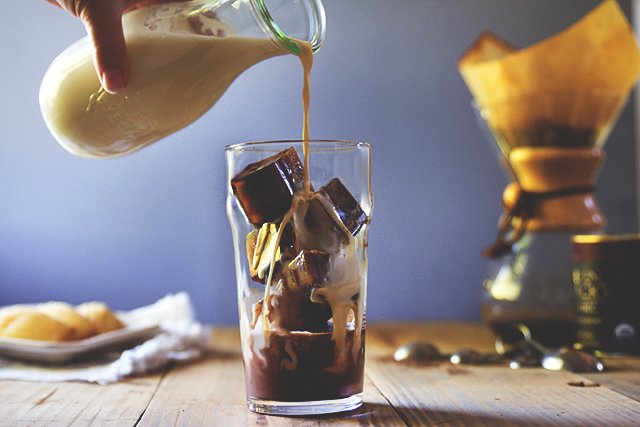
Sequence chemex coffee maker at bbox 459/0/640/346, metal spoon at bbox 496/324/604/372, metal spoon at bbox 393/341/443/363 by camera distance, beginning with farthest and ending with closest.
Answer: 1. chemex coffee maker at bbox 459/0/640/346
2. metal spoon at bbox 393/341/443/363
3. metal spoon at bbox 496/324/604/372

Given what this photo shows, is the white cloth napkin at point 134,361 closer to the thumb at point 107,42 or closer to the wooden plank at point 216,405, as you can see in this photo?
the wooden plank at point 216,405

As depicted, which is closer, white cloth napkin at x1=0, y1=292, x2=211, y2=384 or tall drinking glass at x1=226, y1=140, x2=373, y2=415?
tall drinking glass at x1=226, y1=140, x2=373, y2=415

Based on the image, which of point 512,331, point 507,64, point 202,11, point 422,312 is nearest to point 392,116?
point 422,312

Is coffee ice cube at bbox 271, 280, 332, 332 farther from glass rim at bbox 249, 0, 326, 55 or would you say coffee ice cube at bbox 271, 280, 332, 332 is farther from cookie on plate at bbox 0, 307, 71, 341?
cookie on plate at bbox 0, 307, 71, 341

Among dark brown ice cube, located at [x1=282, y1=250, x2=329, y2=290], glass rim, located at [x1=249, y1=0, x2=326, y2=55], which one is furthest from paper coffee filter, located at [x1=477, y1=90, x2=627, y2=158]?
dark brown ice cube, located at [x1=282, y1=250, x2=329, y2=290]

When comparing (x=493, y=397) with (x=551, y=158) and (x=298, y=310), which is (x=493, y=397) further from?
(x=551, y=158)
